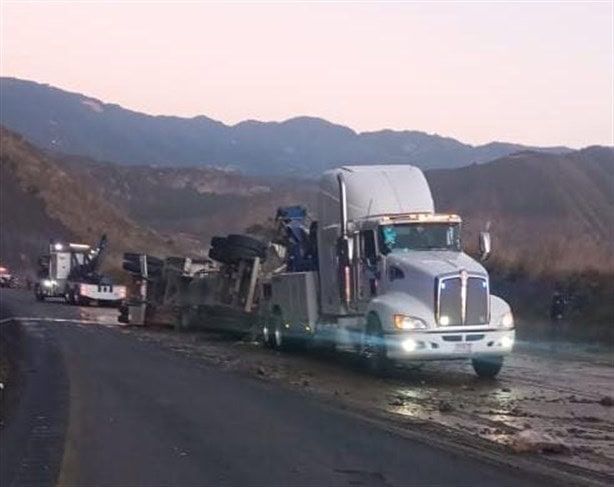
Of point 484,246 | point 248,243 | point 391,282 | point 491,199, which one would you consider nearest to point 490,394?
point 391,282

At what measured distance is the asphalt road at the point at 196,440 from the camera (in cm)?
1154

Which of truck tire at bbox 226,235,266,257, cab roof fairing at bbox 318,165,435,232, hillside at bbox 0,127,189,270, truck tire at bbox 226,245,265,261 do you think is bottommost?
truck tire at bbox 226,245,265,261

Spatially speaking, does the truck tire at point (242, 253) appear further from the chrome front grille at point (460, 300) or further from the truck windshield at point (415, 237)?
the chrome front grille at point (460, 300)

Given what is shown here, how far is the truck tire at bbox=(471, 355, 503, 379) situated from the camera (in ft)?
71.4

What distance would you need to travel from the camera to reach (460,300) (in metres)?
21.1

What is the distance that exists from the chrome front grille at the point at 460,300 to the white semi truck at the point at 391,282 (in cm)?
2

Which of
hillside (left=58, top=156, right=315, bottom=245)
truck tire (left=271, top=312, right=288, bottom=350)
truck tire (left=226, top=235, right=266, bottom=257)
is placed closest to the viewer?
truck tire (left=271, top=312, right=288, bottom=350)

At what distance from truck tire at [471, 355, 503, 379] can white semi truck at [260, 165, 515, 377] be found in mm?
17

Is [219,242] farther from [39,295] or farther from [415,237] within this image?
[39,295]

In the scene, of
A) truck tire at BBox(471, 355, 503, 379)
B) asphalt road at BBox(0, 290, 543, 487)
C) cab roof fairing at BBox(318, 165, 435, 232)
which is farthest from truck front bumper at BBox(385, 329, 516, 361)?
cab roof fairing at BBox(318, 165, 435, 232)

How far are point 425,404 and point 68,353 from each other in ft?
35.8

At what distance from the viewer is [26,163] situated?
389ft

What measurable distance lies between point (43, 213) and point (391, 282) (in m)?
93.0

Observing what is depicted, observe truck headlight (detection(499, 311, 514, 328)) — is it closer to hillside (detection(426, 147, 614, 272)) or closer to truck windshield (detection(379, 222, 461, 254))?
truck windshield (detection(379, 222, 461, 254))
